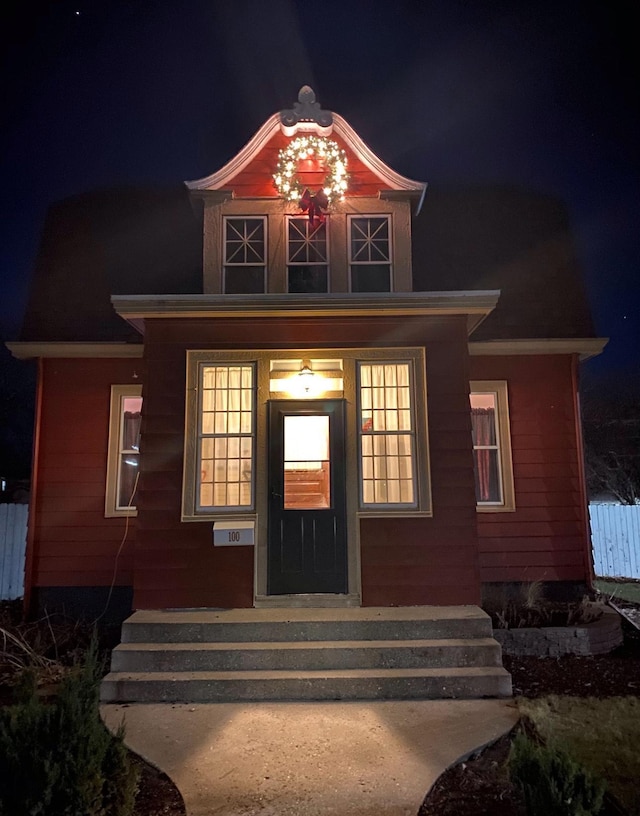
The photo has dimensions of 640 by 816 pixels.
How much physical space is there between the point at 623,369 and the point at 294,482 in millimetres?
24596

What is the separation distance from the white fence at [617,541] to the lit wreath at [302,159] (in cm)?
933

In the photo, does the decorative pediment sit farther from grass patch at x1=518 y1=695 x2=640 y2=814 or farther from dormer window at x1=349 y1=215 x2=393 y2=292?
grass patch at x1=518 y1=695 x2=640 y2=814

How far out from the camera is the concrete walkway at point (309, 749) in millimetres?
3299

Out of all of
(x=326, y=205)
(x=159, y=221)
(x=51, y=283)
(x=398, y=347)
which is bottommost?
(x=398, y=347)

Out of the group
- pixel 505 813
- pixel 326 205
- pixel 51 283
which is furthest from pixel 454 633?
pixel 51 283

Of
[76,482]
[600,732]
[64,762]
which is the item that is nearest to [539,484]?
[600,732]

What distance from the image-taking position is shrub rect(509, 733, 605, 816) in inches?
98.0

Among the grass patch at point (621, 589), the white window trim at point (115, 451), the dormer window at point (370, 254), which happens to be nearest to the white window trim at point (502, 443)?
the dormer window at point (370, 254)

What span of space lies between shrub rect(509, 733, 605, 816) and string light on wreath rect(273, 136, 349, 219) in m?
6.14

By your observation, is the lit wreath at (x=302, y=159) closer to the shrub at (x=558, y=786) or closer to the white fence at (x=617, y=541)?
the shrub at (x=558, y=786)

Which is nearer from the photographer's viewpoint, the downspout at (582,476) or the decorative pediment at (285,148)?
the decorative pediment at (285,148)

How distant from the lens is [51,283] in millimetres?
8078

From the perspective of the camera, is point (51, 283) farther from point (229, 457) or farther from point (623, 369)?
point (623, 369)

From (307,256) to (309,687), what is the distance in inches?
197
